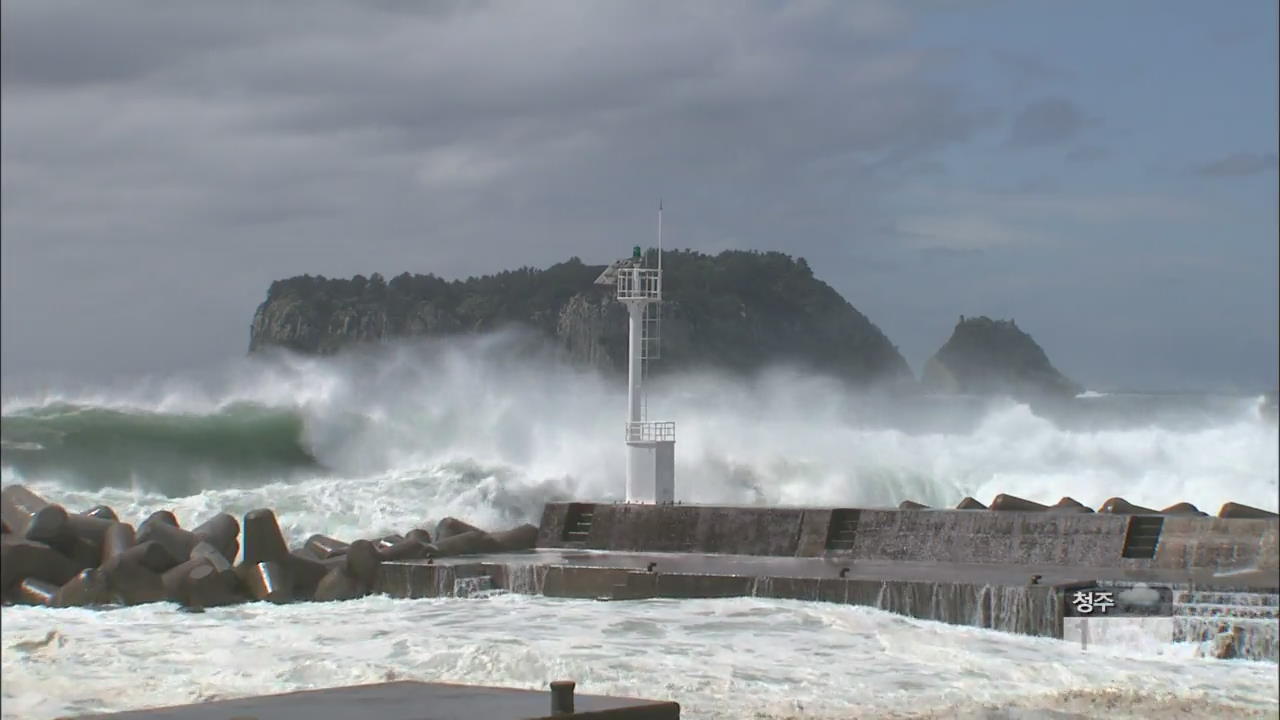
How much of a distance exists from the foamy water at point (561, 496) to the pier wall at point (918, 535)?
2.41 metres

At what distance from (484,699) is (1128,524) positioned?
929cm

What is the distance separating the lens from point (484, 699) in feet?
20.0

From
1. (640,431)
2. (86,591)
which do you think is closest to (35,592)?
(86,591)

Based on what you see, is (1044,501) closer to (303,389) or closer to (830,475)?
(830,475)

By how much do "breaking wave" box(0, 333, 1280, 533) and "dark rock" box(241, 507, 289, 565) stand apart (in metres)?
6.34

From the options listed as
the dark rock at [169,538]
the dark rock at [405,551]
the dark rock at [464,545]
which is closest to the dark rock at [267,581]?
the dark rock at [169,538]

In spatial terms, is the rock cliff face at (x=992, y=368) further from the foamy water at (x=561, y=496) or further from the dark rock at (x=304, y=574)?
the dark rock at (x=304, y=574)

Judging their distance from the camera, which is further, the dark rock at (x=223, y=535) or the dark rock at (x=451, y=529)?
the dark rock at (x=451, y=529)

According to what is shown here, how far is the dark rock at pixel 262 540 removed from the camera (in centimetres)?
1480

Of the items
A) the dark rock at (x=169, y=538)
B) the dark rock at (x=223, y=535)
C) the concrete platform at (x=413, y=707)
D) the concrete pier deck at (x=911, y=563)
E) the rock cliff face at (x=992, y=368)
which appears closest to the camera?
the concrete platform at (x=413, y=707)

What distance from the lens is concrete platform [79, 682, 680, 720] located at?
18.6 feet

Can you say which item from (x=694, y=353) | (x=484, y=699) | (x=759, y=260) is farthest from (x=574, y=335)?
(x=484, y=699)

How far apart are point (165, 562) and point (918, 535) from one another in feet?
22.2

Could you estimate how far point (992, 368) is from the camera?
2798 inches
